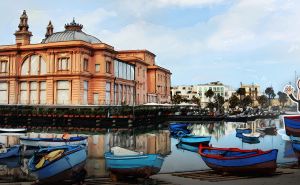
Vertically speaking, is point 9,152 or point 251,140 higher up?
point 9,152

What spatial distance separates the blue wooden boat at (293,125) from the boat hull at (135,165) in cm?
1602

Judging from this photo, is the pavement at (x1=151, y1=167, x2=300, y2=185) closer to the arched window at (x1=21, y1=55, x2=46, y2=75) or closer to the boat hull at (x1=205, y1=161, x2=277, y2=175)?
the boat hull at (x1=205, y1=161, x2=277, y2=175)

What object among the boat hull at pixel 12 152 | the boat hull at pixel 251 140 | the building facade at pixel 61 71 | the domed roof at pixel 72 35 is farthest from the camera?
the domed roof at pixel 72 35

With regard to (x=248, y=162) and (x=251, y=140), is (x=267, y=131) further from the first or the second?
(x=248, y=162)

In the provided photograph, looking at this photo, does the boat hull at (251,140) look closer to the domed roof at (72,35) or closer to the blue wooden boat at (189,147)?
the blue wooden boat at (189,147)

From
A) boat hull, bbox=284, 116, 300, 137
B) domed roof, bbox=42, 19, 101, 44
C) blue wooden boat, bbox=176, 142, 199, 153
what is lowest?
blue wooden boat, bbox=176, 142, 199, 153

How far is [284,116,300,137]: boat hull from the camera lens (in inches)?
1293

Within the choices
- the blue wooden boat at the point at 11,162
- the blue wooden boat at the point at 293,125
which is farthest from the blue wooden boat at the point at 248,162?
the blue wooden boat at the point at 11,162

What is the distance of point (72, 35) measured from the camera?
93.7 m

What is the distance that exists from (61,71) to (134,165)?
220ft

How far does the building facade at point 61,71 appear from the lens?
84750 mm

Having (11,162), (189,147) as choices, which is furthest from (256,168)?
(189,147)

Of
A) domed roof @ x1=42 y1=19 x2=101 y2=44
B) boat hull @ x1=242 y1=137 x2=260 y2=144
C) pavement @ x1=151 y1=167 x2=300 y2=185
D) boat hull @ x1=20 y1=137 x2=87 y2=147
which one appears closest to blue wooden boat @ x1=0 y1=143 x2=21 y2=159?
boat hull @ x1=20 y1=137 x2=87 y2=147

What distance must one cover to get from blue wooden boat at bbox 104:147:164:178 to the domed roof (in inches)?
2907
